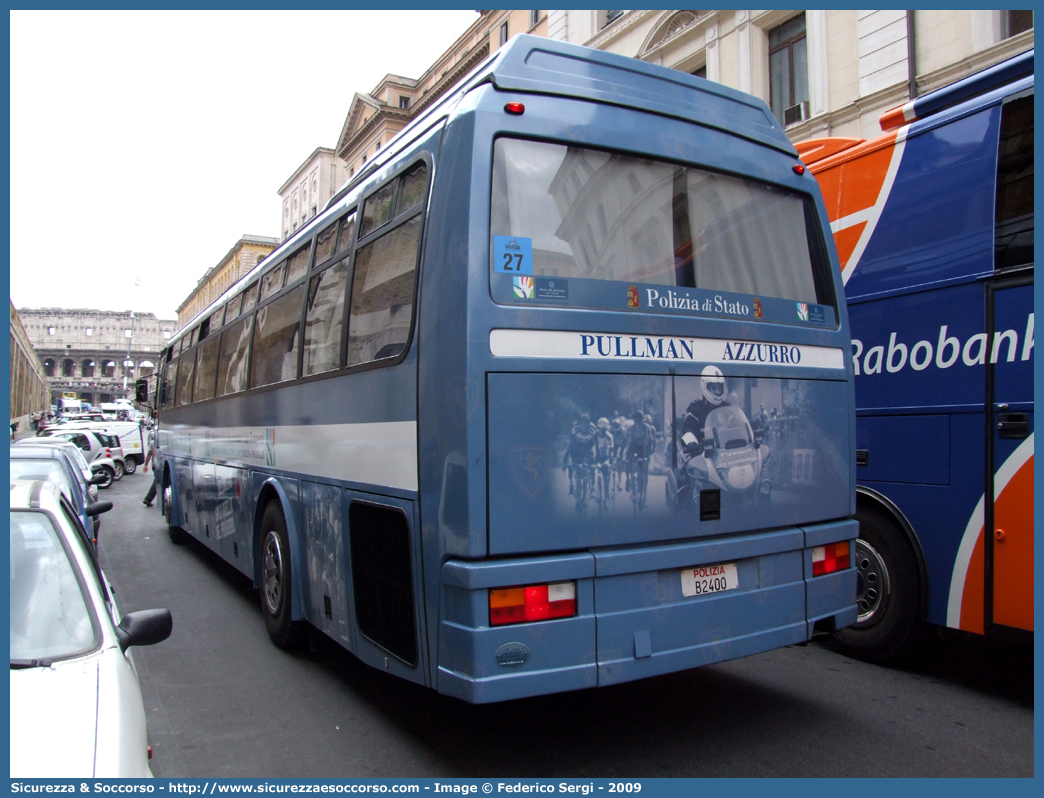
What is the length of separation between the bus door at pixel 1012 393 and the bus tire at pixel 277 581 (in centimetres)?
468

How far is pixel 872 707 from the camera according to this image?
4.77 metres

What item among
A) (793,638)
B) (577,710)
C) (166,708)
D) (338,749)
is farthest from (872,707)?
(166,708)

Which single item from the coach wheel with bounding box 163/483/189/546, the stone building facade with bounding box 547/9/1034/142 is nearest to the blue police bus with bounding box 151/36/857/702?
the coach wheel with bounding box 163/483/189/546

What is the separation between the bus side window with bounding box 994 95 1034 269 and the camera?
15.3ft

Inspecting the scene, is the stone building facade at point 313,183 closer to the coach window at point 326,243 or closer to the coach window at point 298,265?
the coach window at point 298,265

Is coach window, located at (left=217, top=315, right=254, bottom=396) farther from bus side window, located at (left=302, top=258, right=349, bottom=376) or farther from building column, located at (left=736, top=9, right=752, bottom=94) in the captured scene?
building column, located at (left=736, top=9, right=752, bottom=94)

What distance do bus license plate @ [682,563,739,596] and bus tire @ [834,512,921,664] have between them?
5.16ft

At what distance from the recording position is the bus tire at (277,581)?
5.98m

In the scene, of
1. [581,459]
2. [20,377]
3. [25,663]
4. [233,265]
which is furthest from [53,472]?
[233,265]

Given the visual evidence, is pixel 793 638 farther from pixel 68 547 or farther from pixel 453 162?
pixel 68 547

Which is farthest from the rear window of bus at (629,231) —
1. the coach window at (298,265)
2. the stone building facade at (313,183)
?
the stone building facade at (313,183)

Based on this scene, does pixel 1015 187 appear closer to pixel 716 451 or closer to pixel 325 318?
Answer: pixel 716 451

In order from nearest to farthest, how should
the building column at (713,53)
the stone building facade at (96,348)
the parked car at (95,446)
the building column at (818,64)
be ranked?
the building column at (818,64)
the building column at (713,53)
the parked car at (95,446)
the stone building facade at (96,348)

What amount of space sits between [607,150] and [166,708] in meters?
4.31
